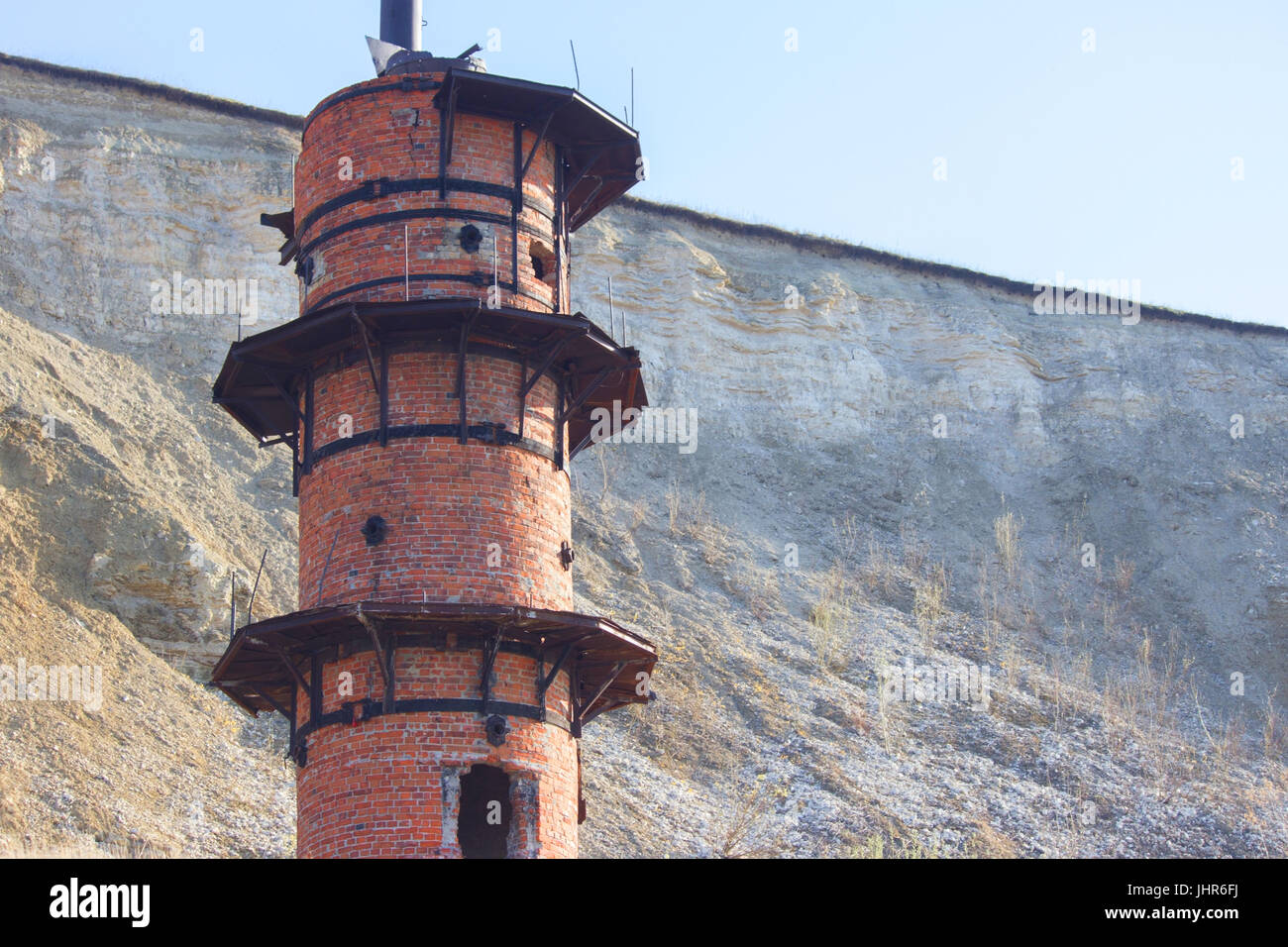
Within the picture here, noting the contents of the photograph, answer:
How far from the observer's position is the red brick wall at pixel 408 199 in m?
17.8

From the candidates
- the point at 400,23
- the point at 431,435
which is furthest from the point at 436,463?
the point at 400,23

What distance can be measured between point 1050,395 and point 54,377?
30508 millimetres

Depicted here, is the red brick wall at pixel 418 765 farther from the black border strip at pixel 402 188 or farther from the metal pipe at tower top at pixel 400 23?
the metal pipe at tower top at pixel 400 23

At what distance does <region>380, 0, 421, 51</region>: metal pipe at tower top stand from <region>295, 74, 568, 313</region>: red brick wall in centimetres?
240

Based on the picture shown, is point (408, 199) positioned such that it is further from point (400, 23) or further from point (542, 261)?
point (400, 23)

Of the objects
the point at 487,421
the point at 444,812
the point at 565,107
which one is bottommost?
the point at 444,812

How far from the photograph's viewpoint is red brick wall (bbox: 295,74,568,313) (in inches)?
702

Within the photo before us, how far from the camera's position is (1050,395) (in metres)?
53.6

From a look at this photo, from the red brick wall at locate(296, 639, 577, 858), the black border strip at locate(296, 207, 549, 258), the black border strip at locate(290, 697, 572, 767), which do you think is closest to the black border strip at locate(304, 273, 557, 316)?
the black border strip at locate(296, 207, 549, 258)

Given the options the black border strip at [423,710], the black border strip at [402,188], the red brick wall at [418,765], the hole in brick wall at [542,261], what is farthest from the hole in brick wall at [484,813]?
the black border strip at [402,188]

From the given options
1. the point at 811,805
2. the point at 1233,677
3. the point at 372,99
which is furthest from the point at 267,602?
the point at 1233,677

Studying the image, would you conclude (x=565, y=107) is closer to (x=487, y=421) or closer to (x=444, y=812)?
(x=487, y=421)

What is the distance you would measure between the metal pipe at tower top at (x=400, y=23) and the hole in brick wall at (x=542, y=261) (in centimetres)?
402

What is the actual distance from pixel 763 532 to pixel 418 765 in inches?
1205
